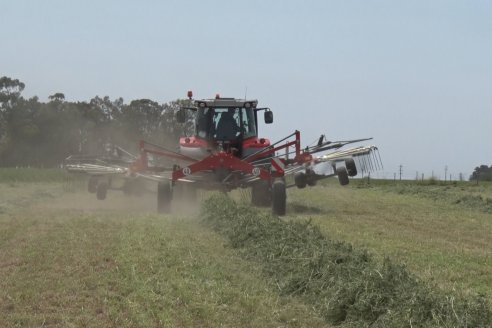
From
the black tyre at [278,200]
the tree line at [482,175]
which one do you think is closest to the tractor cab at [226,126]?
the black tyre at [278,200]

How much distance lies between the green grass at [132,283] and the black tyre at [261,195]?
220 inches

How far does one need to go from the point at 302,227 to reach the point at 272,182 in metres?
6.25

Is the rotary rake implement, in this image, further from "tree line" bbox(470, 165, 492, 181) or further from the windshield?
"tree line" bbox(470, 165, 492, 181)

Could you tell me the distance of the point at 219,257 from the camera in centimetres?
828

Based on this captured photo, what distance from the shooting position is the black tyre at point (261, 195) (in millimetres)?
16469

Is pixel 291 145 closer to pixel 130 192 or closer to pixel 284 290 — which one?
pixel 130 192

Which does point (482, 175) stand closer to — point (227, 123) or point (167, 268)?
point (227, 123)

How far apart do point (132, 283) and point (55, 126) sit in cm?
6380

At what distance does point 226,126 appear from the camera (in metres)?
17.1

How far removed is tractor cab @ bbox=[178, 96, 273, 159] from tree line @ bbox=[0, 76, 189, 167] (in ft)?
142

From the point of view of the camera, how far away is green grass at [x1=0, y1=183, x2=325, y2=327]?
5422 mm

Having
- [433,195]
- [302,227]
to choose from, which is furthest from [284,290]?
[433,195]

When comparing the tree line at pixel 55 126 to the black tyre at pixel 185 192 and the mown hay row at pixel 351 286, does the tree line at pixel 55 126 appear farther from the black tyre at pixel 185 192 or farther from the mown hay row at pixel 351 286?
the mown hay row at pixel 351 286

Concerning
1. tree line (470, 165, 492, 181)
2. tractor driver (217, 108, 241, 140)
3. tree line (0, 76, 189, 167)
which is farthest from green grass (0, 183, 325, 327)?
tree line (0, 76, 189, 167)
